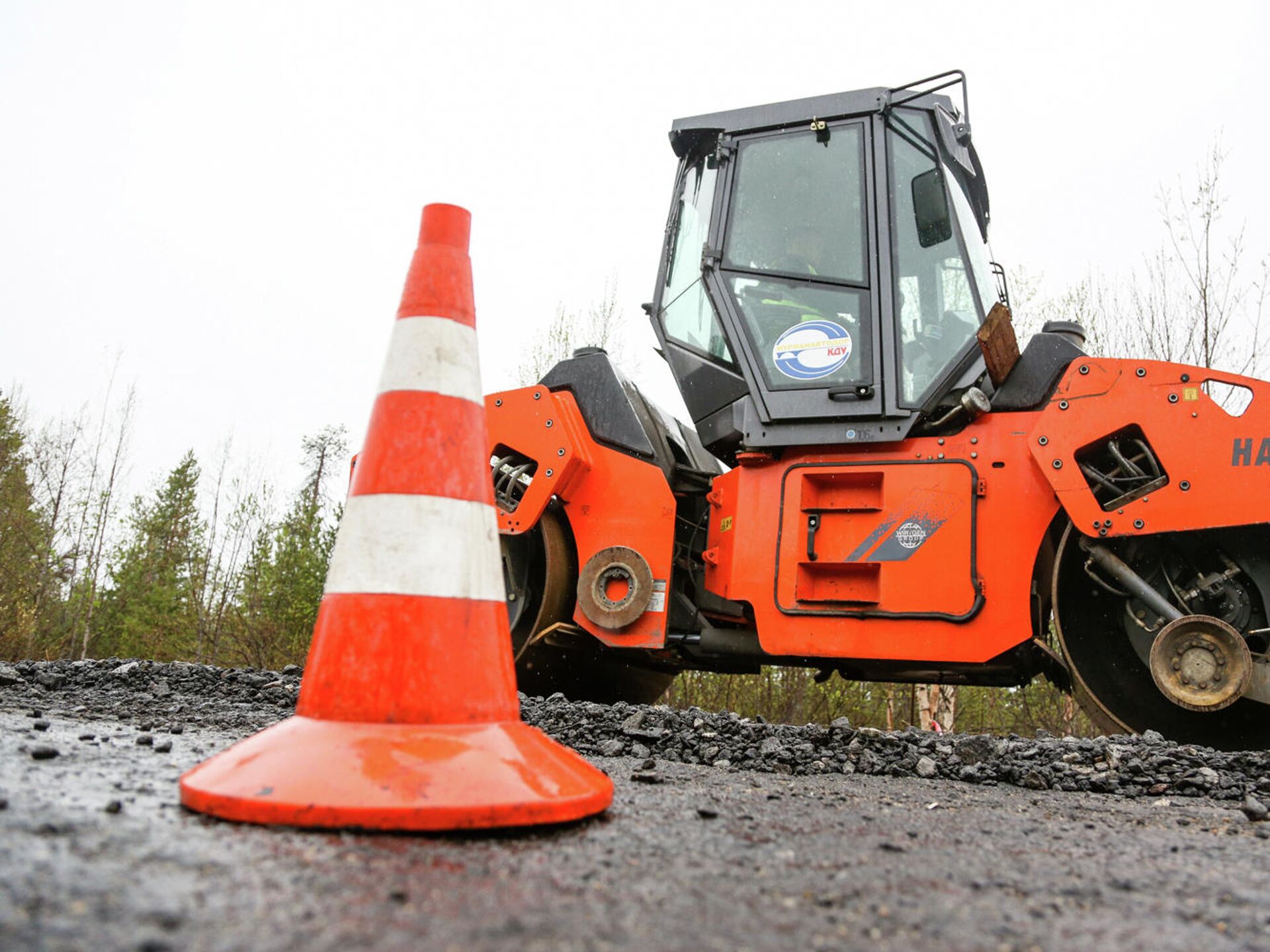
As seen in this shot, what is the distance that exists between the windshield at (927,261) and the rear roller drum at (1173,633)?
110 centimetres

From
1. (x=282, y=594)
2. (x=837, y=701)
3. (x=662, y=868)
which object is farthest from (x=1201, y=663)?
(x=282, y=594)

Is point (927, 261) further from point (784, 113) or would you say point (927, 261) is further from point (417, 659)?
point (417, 659)

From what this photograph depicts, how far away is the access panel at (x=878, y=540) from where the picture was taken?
4.25m

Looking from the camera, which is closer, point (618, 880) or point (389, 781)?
point (618, 880)

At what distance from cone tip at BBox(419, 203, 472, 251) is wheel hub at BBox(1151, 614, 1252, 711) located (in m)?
3.01

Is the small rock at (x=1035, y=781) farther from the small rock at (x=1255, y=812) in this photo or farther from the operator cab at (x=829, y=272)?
the operator cab at (x=829, y=272)

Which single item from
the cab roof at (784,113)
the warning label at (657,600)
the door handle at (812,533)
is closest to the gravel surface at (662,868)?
the door handle at (812,533)

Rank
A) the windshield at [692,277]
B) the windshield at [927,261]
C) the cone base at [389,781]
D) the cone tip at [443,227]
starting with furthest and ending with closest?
the windshield at [692,277]
the windshield at [927,261]
the cone tip at [443,227]
the cone base at [389,781]

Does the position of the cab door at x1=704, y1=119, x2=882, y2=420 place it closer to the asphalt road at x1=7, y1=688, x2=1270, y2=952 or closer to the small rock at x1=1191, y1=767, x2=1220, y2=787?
the small rock at x1=1191, y1=767, x2=1220, y2=787

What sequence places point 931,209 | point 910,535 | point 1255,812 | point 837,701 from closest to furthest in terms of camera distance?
point 1255,812 → point 910,535 → point 931,209 → point 837,701

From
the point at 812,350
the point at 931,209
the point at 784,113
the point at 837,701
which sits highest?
the point at 784,113

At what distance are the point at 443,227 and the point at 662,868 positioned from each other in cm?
171

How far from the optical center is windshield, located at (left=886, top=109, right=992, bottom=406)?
461cm

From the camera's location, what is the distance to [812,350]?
4746 millimetres
